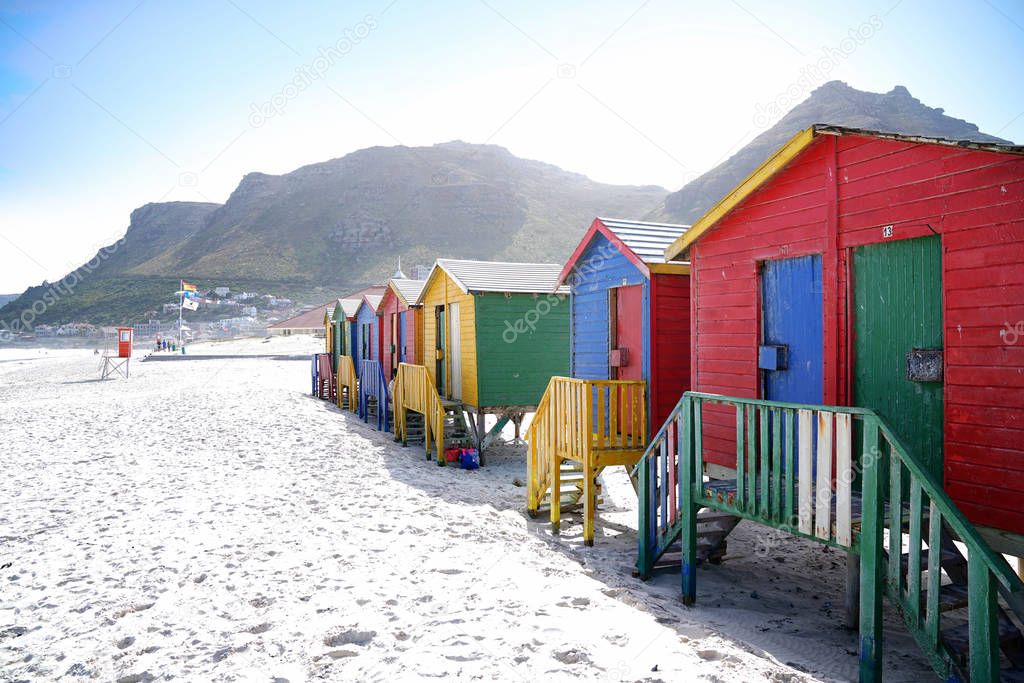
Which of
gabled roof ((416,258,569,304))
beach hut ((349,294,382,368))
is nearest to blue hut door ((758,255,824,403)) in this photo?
gabled roof ((416,258,569,304))

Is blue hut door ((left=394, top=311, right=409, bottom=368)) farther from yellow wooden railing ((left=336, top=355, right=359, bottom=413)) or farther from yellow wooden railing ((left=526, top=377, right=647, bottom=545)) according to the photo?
yellow wooden railing ((left=526, top=377, right=647, bottom=545))

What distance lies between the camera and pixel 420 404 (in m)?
14.0

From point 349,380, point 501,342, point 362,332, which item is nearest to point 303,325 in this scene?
point 362,332

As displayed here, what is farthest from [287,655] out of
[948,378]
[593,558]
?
[948,378]

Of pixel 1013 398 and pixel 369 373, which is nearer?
pixel 1013 398

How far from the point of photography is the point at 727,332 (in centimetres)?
703

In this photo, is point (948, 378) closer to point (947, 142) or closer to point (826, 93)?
point (947, 142)

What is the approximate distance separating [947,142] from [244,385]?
25.3 meters

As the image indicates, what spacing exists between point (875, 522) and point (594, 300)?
605 centimetres

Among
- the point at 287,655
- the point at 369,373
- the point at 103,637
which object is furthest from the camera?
the point at 369,373

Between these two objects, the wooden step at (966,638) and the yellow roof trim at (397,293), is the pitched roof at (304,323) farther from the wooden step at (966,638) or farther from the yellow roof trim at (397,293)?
the wooden step at (966,638)

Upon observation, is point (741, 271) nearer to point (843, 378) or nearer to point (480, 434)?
point (843, 378)

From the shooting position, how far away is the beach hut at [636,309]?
842cm

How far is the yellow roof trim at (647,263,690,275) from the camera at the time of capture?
8.30m
